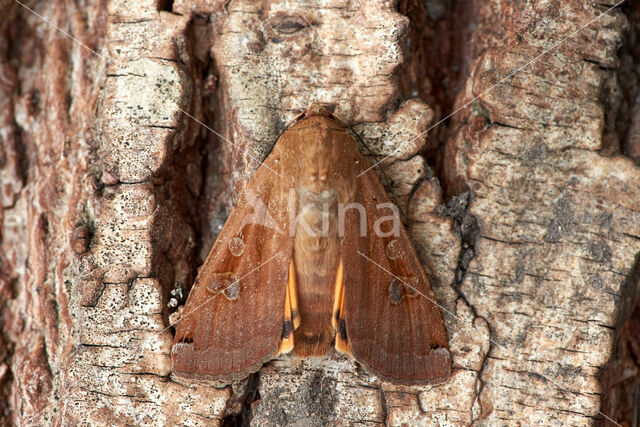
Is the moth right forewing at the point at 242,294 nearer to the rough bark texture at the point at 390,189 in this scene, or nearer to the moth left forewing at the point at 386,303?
the rough bark texture at the point at 390,189

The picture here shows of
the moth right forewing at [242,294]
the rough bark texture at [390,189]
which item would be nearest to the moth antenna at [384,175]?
the rough bark texture at [390,189]

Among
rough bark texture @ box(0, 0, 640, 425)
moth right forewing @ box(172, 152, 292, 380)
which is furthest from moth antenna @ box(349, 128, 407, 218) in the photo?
moth right forewing @ box(172, 152, 292, 380)

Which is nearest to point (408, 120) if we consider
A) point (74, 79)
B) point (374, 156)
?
point (374, 156)

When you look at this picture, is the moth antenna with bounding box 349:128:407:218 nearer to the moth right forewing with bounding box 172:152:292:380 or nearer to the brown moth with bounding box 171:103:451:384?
the brown moth with bounding box 171:103:451:384

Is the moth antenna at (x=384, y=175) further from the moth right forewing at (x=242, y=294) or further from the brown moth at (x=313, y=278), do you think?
the moth right forewing at (x=242, y=294)

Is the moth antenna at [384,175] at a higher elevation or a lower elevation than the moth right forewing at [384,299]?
higher

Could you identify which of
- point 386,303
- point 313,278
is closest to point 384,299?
point 386,303

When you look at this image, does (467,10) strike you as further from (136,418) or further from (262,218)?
(136,418)

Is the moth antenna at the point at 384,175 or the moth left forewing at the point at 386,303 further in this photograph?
the moth antenna at the point at 384,175
